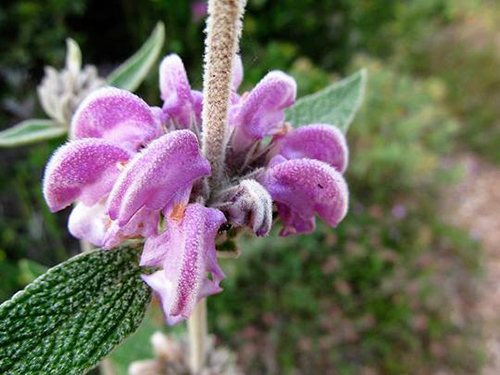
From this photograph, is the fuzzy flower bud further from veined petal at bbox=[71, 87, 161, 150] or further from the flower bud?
the flower bud

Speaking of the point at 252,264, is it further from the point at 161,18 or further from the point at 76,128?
the point at 76,128

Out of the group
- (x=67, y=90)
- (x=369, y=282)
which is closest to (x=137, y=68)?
(x=67, y=90)

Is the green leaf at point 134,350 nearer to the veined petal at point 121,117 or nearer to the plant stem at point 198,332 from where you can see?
the plant stem at point 198,332

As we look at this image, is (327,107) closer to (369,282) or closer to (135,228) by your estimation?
(135,228)

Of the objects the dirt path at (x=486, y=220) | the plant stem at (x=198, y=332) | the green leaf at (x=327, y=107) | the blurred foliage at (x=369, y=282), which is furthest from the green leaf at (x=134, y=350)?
the dirt path at (x=486, y=220)

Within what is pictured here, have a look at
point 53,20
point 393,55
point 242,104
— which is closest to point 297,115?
point 242,104

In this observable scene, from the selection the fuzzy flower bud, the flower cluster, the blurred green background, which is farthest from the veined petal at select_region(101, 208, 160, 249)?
the blurred green background

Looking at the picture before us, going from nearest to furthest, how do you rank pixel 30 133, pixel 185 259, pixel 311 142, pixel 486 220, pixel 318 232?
pixel 185 259 → pixel 311 142 → pixel 30 133 → pixel 318 232 → pixel 486 220

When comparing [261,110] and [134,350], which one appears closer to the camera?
[261,110]
